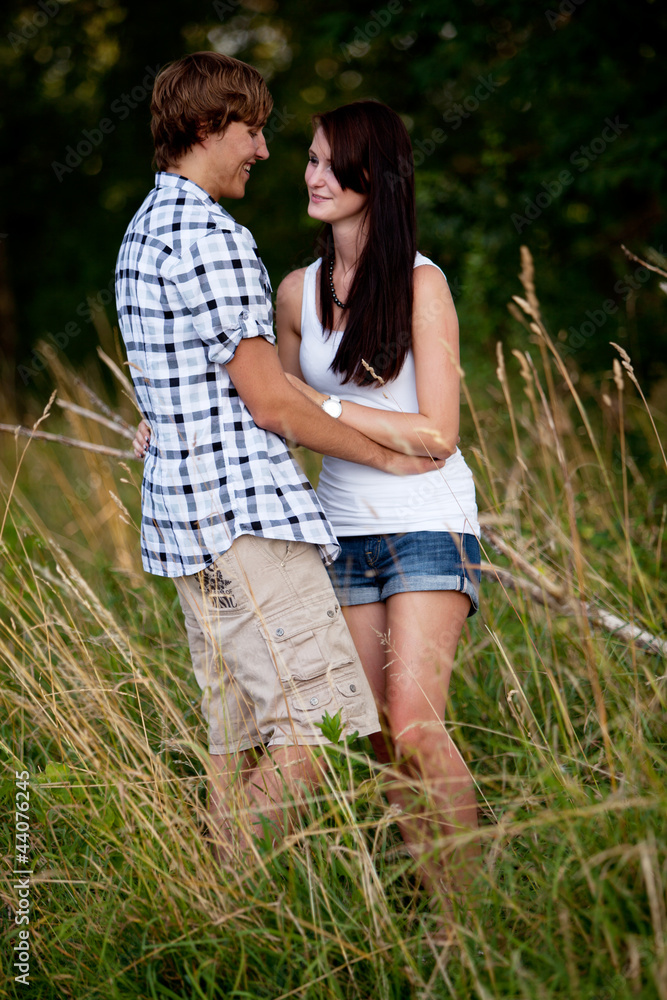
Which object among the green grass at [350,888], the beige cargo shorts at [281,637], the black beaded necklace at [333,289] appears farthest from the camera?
the black beaded necklace at [333,289]

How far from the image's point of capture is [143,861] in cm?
173

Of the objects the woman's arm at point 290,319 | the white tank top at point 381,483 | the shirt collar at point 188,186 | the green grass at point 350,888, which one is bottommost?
the green grass at point 350,888

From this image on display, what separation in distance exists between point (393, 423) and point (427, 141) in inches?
171

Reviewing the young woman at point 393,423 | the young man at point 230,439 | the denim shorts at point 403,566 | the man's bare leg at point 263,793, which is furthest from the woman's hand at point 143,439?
the man's bare leg at point 263,793

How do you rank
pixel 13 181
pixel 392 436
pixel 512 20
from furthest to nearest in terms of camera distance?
pixel 13 181 < pixel 512 20 < pixel 392 436

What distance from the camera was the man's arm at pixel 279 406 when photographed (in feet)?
5.60

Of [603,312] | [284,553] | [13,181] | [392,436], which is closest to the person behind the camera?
[284,553]

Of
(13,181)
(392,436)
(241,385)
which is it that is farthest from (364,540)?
(13,181)

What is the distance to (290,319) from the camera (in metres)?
2.26

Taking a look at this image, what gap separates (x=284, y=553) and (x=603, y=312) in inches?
131

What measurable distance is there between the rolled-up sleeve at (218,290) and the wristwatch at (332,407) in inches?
12.7

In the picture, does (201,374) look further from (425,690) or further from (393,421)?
(425,690)

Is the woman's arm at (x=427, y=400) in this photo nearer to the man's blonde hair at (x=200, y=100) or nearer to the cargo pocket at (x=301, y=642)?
the cargo pocket at (x=301, y=642)

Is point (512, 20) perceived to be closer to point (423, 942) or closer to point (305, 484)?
point (305, 484)
